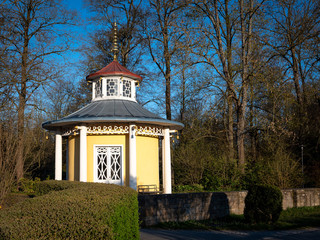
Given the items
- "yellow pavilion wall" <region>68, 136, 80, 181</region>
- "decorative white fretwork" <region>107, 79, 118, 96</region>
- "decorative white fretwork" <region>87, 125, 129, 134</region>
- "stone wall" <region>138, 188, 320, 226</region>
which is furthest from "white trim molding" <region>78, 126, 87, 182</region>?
"stone wall" <region>138, 188, 320, 226</region>

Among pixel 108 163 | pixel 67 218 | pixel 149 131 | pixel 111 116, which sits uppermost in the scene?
pixel 111 116

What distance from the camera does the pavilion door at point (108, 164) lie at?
1477 centimetres

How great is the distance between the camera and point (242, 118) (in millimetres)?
19750

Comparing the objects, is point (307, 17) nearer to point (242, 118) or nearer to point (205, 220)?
point (242, 118)

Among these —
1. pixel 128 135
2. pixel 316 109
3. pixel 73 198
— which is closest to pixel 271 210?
pixel 128 135

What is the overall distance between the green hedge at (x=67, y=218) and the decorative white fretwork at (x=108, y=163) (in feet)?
28.9

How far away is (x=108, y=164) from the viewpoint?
48.6 ft

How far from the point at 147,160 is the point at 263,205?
5828mm

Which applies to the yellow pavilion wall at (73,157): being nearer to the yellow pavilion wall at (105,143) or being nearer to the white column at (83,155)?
the yellow pavilion wall at (105,143)

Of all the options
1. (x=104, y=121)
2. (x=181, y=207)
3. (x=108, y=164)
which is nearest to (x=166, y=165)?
(x=108, y=164)

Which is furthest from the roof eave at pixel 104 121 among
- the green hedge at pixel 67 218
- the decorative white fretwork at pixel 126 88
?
the green hedge at pixel 67 218

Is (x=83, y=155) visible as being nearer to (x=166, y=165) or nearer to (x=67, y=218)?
(x=166, y=165)

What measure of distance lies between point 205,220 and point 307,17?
→ 11.5 m

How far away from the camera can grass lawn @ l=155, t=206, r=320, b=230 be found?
10.7 m
